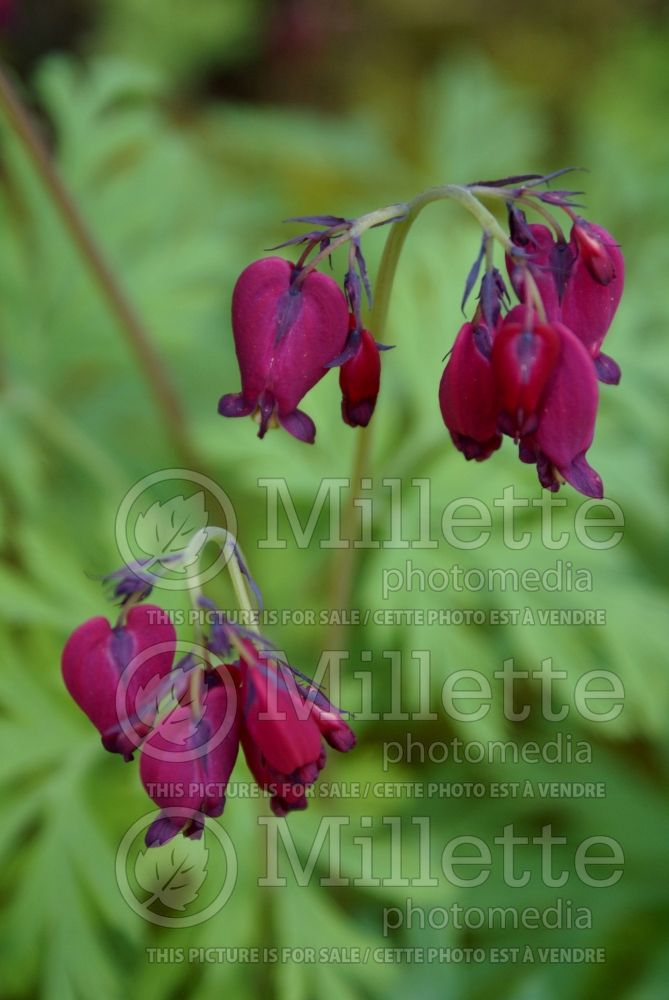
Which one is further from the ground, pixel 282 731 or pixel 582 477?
pixel 582 477

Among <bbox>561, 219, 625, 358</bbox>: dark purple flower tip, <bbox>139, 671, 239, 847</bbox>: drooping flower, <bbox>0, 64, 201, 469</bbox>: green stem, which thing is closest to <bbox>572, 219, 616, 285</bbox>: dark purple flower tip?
<bbox>561, 219, 625, 358</bbox>: dark purple flower tip

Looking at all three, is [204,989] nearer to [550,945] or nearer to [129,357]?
[550,945]

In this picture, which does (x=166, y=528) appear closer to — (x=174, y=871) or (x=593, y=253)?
(x=174, y=871)

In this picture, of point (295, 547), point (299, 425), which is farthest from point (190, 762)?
point (295, 547)

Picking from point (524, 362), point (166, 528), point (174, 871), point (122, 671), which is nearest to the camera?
point (524, 362)

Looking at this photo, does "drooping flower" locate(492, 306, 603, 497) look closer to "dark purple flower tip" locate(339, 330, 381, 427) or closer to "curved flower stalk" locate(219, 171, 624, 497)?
"curved flower stalk" locate(219, 171, 624, 497)
